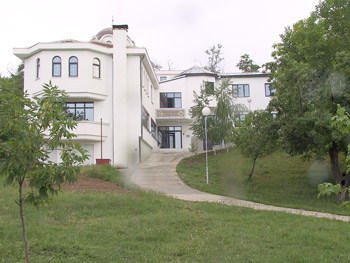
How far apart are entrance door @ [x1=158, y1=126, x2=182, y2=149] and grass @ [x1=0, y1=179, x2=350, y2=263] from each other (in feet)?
89.3

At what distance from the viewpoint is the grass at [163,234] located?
7.83m

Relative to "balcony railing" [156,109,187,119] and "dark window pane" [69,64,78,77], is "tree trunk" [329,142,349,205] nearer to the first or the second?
"dark window pane" [69,64,78,77]

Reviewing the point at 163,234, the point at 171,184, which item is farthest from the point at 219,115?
the point at 163,234

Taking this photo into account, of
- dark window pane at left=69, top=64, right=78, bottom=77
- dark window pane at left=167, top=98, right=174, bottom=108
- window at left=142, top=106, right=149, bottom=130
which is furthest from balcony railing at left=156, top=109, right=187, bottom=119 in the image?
dark window pane at left=69, top=64, right=78, bottom=77

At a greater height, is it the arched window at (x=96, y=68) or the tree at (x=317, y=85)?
the arched window at (x=96, y=68)

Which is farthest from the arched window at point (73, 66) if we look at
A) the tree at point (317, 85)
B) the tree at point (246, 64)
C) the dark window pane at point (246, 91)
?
the tree at point (246, 64)

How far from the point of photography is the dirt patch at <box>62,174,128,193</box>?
15.2m

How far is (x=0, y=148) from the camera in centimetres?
591

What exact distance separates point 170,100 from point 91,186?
24709 mm

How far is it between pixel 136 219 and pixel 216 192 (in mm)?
7097

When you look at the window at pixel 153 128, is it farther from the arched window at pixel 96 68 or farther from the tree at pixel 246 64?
the tree at pixel 246 64

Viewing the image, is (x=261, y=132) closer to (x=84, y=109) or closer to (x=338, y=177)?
(x=338, y=177)

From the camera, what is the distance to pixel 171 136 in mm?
39938

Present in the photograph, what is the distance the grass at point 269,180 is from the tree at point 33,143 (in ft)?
30.8
